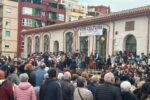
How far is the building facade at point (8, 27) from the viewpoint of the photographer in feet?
224

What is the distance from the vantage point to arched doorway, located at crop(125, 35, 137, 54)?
3133 cm

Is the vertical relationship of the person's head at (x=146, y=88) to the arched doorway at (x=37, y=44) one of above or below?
below

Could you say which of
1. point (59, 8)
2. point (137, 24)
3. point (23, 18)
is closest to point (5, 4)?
point (23, 18)

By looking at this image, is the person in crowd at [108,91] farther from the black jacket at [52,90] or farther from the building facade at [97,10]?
the building facade at [97,10]

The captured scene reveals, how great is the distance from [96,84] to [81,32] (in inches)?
1080

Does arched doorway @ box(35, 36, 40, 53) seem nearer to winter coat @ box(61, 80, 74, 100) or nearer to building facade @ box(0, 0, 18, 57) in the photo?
building facade @ box(0, 0, 18, 57)

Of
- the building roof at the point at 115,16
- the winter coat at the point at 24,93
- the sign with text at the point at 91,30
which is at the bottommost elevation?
the winter coat at the point at 24,93

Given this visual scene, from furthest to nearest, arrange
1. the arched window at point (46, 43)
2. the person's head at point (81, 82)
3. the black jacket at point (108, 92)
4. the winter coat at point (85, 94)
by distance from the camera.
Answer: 1. the arched window at point (46, 43)
2. the person's head at point (81, 82)
3. the winter coat at point (85, 94)
4. the black jacket at point (108, 92)

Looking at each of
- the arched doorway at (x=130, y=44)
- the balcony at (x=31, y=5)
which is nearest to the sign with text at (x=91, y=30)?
the arched doorway at (x=130, y=44)

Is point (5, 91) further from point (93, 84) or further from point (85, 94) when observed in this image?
point (93, 84)

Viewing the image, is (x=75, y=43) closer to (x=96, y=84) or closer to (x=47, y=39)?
(x=47, y=39)

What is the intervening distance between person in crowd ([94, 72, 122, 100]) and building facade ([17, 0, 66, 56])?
59366 millimetres

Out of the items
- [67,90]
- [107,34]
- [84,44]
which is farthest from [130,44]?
[67,90]

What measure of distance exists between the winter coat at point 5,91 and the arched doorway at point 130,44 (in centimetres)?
2206
